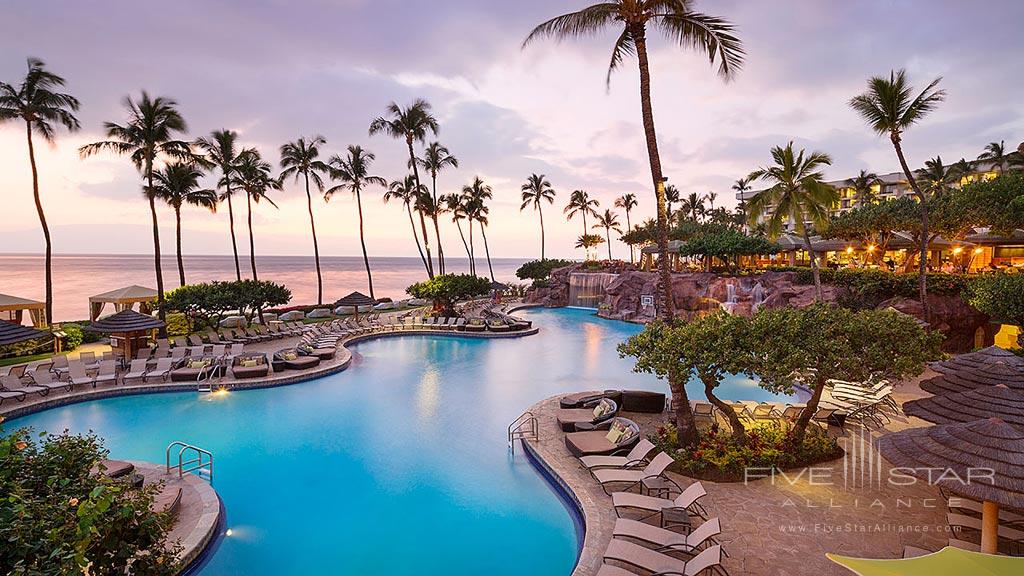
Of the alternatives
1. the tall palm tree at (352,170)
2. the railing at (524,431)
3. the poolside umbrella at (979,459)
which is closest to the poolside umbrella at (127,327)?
the railing at (524,431)

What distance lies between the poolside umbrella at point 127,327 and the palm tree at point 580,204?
50.1 m

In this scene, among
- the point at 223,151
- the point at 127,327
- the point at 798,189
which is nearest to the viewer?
the point at 127,327

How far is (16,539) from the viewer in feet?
9.46

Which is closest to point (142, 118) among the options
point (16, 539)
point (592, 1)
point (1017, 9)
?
point (592, 1)

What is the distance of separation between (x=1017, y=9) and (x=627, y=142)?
20.8m

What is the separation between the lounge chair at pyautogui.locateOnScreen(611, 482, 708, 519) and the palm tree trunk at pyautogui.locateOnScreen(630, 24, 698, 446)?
2570mm

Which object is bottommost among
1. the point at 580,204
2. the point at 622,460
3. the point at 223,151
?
the point at 622,460

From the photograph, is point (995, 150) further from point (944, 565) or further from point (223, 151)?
point (223, 151)

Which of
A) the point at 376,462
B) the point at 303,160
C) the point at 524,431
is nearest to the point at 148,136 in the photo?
the point at 303,160

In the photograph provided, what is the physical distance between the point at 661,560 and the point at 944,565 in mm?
3403

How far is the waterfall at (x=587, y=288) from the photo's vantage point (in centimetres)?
4306

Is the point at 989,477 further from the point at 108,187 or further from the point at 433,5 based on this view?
the point at 108,187

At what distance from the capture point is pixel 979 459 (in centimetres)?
501

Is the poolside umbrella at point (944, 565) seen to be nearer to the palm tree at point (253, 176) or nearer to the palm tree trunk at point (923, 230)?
the palm tree trunk at point (923, 230)
